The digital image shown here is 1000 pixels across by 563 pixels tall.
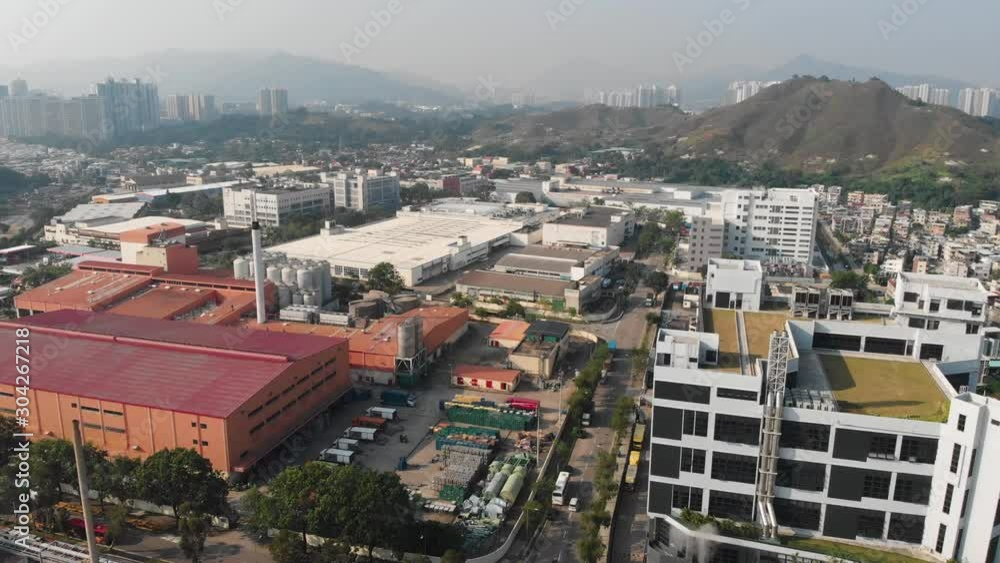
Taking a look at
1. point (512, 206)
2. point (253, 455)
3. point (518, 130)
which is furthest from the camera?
point (518, 130)

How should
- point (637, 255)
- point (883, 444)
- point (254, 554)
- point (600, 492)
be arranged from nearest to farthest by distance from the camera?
point (883, 444)
point (254, 554)
point (600, 492)
point (637, 255)

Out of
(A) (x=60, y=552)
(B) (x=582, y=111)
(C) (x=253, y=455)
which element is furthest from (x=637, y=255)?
(B) (x=582, y=111)

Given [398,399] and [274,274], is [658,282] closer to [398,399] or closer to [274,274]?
[398,399]

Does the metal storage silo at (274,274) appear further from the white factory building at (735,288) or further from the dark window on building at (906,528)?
the dark window on building at (906,528)

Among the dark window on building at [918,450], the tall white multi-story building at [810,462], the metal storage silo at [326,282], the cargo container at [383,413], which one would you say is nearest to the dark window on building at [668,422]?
the tall white multi-story building at [810,462]

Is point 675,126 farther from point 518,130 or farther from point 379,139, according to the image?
point 379,139
